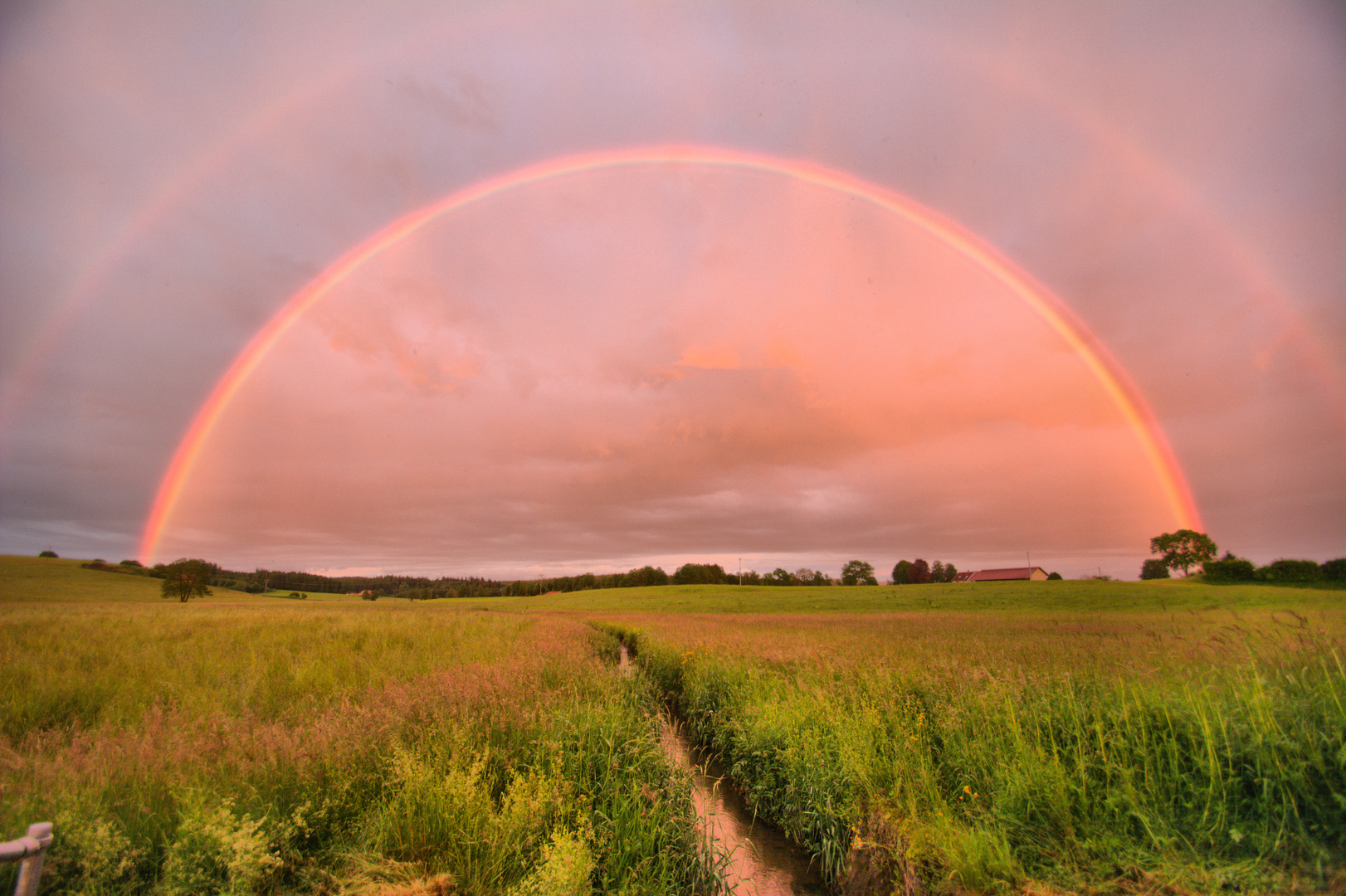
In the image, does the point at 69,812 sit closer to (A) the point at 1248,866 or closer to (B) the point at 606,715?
(B) the point at 606,715

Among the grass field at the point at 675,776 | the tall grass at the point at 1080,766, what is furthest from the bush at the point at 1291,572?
the grass field at the point at 675,776

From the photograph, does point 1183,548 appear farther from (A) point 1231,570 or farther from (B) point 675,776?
(B) point 675,776

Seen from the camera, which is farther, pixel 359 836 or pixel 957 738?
pixel 957 738

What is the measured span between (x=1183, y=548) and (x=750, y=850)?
8646cm

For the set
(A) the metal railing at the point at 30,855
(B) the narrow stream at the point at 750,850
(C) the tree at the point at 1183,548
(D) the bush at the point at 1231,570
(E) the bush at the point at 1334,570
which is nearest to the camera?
(A) the metal railing at the point at 30,855

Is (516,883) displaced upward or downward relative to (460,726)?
downward

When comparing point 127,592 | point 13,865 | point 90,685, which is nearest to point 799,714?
point 13,865

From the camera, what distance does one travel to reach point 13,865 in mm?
2910

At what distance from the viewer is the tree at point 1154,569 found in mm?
67438

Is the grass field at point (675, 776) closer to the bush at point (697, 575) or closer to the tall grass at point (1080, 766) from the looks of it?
the tall grass at point (1080, 766)

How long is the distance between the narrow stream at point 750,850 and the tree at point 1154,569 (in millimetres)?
84015

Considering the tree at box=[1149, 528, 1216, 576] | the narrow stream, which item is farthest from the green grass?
the narrow stream

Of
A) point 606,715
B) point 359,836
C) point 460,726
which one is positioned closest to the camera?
point 359,836

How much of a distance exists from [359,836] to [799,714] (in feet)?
17.2
